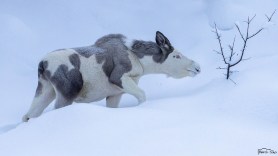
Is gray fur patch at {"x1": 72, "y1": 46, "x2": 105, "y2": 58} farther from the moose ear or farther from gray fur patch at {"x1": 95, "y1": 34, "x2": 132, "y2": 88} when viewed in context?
the moose ear

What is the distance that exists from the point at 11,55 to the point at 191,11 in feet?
7.04

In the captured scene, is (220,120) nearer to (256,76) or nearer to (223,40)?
(256,76)

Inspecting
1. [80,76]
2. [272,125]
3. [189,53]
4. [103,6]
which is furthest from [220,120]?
[103,6]

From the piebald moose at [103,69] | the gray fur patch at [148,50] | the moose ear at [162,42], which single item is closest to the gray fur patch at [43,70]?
the piebald moose at [103,69]

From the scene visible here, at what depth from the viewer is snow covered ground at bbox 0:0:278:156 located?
101 inches

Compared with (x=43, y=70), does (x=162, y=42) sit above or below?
above

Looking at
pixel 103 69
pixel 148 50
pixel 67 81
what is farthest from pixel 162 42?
pixel 67 81

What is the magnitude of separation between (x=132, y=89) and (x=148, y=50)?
0.41 m

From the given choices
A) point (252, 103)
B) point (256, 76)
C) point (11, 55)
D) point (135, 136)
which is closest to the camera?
point (135, 136)

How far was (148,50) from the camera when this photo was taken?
4152 millimetres

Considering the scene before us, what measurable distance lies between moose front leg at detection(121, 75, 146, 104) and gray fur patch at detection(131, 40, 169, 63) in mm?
269

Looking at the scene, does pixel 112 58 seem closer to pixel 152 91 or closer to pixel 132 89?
pixel 132 89

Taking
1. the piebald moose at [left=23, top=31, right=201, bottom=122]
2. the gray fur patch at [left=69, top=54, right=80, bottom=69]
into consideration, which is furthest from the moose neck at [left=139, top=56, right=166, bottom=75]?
the gray fur patch at [left=69, top=54, right=80, bottom=69]

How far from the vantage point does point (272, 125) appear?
9.93ft
